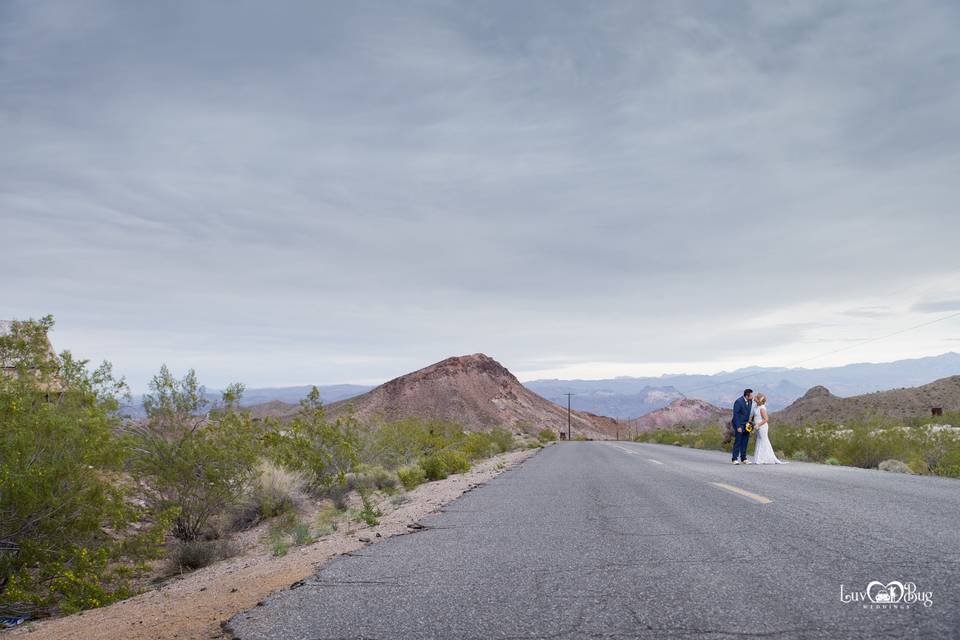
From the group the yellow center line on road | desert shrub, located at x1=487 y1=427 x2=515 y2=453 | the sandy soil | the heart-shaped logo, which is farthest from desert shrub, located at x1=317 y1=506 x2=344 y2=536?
desert shrub, located at x1=487 y1=427 x2=515 y2=453

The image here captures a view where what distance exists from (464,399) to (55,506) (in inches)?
3331

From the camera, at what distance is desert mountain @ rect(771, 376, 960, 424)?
70375mm

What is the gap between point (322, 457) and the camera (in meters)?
19.1

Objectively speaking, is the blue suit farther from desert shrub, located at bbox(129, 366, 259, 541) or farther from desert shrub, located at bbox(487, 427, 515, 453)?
desert shrub, located at bbox(487, 427, 515, 453)

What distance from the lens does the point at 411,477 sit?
19.1 m

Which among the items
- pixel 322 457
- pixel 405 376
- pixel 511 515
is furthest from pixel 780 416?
pixel 511 515

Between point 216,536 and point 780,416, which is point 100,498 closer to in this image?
point 216,536

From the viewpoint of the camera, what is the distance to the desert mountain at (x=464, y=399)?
8936 cm

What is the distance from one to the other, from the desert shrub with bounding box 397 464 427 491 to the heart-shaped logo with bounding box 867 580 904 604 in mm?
15080

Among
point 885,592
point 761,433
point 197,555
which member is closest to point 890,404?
point 761,433

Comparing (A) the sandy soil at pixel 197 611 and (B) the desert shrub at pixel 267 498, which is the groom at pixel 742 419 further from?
(A) the sandy soil at pixel 197 611

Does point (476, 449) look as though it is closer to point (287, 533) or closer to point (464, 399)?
point (287, 533)

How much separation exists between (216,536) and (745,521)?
478 inches

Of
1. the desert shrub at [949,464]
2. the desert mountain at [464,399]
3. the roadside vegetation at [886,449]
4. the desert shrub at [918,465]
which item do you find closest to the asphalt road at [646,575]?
the desert shrub at [949,464]
